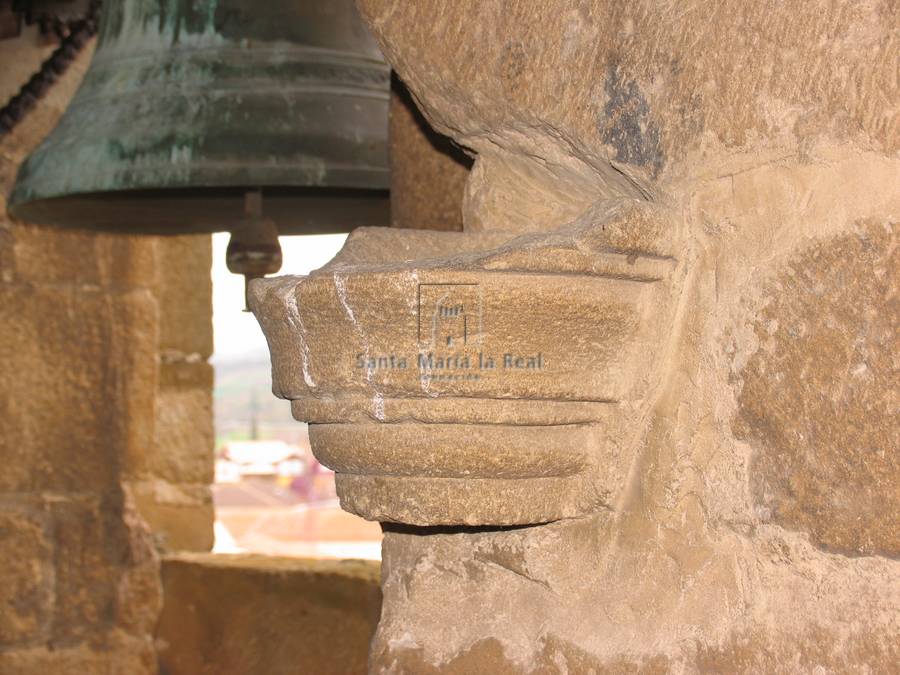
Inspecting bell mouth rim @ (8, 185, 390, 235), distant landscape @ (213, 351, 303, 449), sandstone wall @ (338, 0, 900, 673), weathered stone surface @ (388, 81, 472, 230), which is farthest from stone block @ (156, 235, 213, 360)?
distant landscape @ (213, 351, 303, 449)

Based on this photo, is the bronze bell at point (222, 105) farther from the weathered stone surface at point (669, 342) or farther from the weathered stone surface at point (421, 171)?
the weathered stone surface at point (669, 342)

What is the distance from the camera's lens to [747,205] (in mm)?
1109

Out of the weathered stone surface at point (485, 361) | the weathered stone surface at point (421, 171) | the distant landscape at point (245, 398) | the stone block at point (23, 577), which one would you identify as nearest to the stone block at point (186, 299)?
the stone block at point (23, 577)

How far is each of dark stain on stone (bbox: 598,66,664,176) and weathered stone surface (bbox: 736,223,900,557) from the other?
154 mm

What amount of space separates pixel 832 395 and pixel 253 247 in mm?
1325

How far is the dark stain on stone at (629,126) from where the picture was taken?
1141 mm

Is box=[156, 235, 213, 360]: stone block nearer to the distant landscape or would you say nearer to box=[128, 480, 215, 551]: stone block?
box=[128, 480, 215, 551]: stone block

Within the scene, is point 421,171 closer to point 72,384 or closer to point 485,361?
point 485,361

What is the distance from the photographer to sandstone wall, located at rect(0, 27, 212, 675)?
2.96 m

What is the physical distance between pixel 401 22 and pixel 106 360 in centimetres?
193

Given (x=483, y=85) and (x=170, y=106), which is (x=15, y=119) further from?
(x=483, y=85)

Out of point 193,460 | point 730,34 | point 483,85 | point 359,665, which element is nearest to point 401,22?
point 483,85

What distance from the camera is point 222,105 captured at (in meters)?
2.02

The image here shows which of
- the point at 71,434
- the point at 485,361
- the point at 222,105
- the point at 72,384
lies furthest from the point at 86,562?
the point at 485,361
